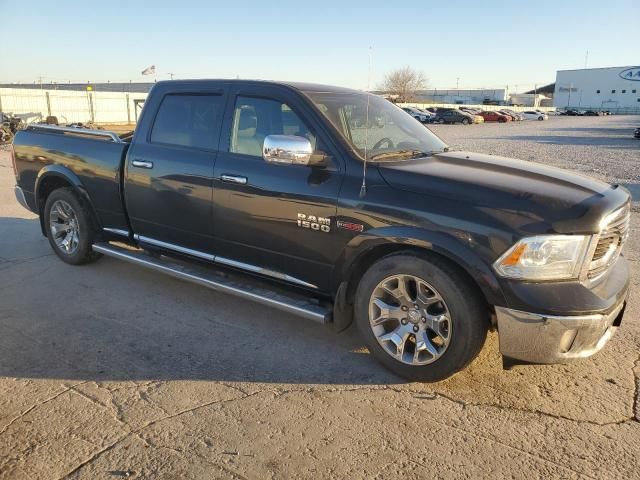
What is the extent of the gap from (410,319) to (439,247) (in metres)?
0.56

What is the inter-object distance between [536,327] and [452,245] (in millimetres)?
649

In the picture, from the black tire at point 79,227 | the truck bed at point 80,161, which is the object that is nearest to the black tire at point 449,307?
the truck bed at point 80,161

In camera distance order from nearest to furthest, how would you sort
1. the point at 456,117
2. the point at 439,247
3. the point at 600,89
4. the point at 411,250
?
the point at 439,247
the point at 411,250
the point at 456,117
the point at 600,89

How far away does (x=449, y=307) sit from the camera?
3166 mm

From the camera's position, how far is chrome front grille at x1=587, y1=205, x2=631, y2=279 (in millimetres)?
3061

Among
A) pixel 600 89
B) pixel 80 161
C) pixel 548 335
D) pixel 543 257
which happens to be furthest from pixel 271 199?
pixel 600 89

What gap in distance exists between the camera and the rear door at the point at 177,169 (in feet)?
14.1

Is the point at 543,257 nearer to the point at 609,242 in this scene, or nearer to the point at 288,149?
the point at 609,242

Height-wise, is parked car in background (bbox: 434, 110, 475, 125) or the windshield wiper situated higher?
the windshield wiper

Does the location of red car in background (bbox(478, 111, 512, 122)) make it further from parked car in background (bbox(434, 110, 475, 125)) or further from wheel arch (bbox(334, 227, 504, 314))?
wheel arch (bbox(334, 227, 504, 314))

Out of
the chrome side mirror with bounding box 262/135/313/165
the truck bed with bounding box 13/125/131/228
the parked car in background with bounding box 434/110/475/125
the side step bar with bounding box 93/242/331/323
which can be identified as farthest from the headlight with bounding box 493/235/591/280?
the parked car in background with bounding box 434/110/475/125

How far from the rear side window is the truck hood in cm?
162

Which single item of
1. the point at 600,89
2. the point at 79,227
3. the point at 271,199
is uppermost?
the point at 600,89

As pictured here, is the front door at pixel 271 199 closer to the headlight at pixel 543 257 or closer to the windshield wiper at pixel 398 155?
the windshield wiper at pixel 398 155
